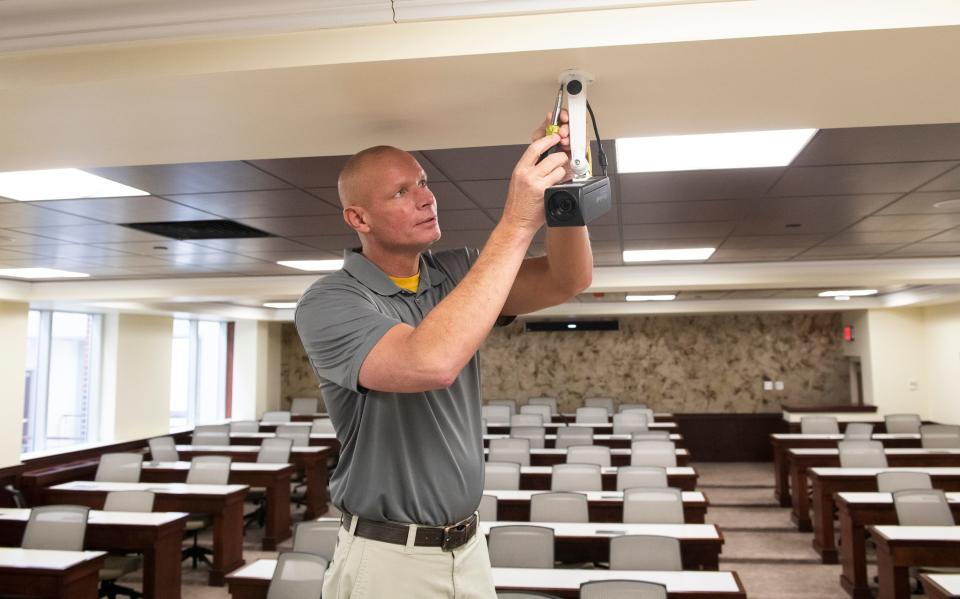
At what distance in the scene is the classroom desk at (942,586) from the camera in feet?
12.3

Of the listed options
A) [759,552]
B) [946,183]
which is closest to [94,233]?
[946,183]

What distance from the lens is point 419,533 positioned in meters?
1.21

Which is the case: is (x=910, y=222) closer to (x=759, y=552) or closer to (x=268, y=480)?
(x=759, y=552)

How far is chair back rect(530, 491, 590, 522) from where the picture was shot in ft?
18.7

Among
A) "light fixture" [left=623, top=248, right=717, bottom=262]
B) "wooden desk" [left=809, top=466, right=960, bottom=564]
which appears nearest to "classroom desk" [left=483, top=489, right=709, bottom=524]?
"wooden desk" [left=809, top=466, right=960, bottom=564]

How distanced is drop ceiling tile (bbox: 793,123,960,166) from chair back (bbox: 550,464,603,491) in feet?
13.0

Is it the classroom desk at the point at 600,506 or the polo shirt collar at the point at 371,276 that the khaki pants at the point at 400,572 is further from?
the classroom desk at the point at 600,506

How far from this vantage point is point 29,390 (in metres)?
9.90

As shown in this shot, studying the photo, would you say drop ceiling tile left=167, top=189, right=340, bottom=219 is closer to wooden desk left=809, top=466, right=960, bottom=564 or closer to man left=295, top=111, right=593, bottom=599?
man left=295, top=111, right=593, bottom=599

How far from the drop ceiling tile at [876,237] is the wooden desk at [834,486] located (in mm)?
2590

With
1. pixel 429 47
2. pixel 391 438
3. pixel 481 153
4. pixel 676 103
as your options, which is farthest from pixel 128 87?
pixel 481 153

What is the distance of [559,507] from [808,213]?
9.72 ft

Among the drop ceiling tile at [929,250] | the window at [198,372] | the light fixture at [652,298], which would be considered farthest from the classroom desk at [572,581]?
the window at [198,372]

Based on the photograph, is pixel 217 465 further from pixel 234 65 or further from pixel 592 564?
pixel 234 65
